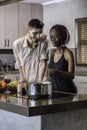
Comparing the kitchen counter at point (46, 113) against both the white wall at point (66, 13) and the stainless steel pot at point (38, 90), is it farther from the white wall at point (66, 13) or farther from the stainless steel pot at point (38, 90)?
the white wall at point (66, 13)

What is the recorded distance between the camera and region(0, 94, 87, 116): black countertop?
6.82 ft

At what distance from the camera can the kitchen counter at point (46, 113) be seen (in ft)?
6.94

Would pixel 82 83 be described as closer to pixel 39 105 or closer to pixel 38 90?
pixel 38 90

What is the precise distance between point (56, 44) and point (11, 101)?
108cm

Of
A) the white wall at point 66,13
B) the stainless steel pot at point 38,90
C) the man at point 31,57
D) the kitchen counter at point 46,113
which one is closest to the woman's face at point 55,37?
the man at point 31,57

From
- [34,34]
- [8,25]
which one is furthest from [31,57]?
[8,25]

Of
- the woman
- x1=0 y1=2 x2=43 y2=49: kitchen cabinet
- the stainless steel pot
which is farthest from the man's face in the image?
x1=0 y1=2 x2=43 y2=49: kitchen cabinet

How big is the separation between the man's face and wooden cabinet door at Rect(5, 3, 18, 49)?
3.38 meters

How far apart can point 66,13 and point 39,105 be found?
413cm

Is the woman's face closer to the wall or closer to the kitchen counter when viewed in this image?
the kitchen counter

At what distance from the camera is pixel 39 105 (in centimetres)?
212

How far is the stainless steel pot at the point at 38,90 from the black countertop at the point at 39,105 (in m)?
0.06

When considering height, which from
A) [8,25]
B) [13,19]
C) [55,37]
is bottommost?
[55,37]

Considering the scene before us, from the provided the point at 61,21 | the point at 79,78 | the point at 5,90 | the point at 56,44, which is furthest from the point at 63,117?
the point at 61,21
